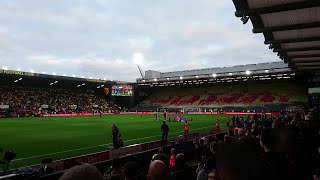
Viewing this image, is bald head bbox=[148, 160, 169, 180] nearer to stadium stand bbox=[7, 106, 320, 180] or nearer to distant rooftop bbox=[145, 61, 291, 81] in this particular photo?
stadium stand bbox=[7, 106, 320, 180]

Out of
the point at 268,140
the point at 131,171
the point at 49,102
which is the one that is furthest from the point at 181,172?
the point at 49,102

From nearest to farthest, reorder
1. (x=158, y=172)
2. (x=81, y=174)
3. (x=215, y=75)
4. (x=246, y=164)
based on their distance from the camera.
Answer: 1. (x=81, y=174)
2. (x=246, y=164)
3. (x=158, y=172)
4. (x=215, y=75)

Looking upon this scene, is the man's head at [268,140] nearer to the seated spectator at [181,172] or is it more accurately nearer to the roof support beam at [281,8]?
the seated spectator at [181,172]

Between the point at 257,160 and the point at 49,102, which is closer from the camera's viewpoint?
the point at 257,160

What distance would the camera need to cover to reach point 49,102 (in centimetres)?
5809

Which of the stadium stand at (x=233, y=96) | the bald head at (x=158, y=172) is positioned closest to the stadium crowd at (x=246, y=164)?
the bald head at (x=158, y=172)

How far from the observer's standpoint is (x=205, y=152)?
7.29 meters

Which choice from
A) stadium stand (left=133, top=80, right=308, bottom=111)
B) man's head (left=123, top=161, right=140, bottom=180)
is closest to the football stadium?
man's head (left=123, top=161, right=140, bottom=180)

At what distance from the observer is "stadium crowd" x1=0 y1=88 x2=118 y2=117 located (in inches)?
1971

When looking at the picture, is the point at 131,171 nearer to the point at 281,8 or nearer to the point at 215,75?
the point at 281,8

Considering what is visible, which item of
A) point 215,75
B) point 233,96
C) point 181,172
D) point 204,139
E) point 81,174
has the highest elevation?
point 215,75

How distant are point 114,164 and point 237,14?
7.46m

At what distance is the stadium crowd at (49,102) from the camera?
50062 millimetres

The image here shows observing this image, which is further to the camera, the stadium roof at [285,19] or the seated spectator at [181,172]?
the stadium roof at [285,19]
